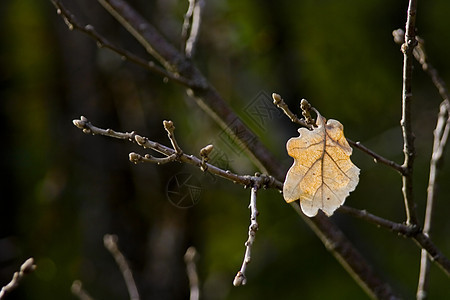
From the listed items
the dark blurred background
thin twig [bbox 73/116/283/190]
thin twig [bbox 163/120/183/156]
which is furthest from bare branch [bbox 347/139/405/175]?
the dark blurred background

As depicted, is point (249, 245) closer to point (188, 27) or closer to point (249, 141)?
point (249, 141)

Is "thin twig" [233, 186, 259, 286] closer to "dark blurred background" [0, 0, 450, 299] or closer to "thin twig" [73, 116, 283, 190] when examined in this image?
"thin twig" [73, 116, 283, 190]

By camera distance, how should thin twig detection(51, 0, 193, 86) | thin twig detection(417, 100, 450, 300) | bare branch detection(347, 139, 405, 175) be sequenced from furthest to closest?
thin twig detection(417, 100, 450, 300)
thin twig detection(51, 0, 193, 86)
bare branch detection(347, 139, 405, 175)

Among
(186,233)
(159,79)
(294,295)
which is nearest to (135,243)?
(186,233)

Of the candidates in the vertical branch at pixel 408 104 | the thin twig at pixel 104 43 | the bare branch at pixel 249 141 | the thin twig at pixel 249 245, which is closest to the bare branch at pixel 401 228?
the vertical branch at pixel 408 104

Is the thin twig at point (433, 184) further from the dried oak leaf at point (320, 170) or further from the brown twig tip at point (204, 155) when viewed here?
the brown twig tip at point (204, 155)

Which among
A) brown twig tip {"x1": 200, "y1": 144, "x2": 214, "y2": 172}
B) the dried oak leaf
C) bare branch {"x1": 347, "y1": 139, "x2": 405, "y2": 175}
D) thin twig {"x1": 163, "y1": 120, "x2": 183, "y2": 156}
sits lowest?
bare branch {"x1": 347, "y1": 139, "x2": 405, "y2": 175}
